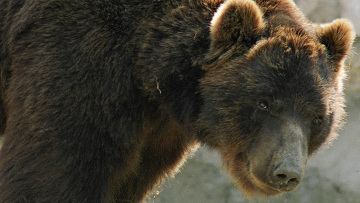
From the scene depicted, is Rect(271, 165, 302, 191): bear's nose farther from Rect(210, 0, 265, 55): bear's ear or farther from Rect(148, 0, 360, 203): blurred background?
Rect(148, 0, 360, 203): blurred background

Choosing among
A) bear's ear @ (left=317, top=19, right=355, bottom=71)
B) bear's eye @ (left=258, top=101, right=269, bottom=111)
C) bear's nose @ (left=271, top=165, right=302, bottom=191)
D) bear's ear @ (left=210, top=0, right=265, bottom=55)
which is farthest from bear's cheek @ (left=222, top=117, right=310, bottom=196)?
bear's ear @ (left=317, top=19, right=355, bottom=71)

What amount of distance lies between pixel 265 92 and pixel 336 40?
113cm

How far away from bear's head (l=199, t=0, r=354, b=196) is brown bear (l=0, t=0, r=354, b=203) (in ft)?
0.03

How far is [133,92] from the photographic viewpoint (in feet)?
19.1

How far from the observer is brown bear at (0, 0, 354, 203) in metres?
5.41

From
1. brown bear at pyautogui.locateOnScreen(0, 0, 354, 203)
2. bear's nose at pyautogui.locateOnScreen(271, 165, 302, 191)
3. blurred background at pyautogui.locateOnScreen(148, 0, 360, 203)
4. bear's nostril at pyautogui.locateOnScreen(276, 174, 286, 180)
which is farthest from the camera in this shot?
blurred background at pyautogui.locateOnScreen(148, 0, 360, 203)

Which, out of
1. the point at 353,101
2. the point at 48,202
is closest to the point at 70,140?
the point at 48,202

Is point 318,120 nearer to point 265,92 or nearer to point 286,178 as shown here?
point 265,92

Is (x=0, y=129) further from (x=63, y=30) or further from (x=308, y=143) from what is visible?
(x=308, y=143)

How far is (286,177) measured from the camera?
17.1ft

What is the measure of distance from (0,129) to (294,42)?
3.34 m

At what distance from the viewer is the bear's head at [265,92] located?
541cm

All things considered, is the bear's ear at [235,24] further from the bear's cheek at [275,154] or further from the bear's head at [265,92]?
the bear's cheek at [275,154]

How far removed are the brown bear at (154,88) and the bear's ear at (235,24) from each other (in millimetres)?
12
